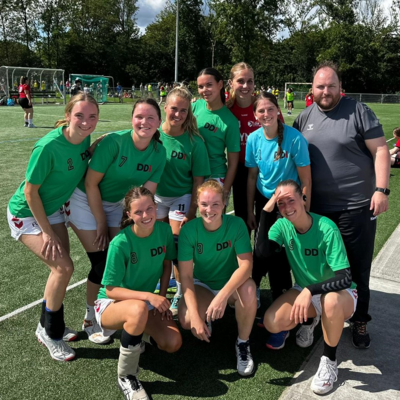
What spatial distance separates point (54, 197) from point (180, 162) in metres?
1.14

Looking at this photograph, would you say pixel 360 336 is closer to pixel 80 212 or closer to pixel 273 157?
pixel 273 157

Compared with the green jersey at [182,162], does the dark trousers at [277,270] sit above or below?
below

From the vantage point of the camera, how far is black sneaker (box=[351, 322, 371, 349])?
3.36m

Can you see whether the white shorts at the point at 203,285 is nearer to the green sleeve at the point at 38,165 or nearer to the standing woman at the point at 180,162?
the standing woman at the point at 180,162

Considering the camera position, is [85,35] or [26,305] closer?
[26,305]

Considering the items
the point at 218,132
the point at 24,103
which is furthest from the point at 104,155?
the point at 24,103

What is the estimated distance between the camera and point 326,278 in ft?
10.2

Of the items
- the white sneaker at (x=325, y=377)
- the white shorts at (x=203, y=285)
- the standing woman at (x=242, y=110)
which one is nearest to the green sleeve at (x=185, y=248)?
the white shorts at (x=203, y=285)

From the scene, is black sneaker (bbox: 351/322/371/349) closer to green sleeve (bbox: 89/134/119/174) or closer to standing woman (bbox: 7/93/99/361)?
standing woman (bbox: 7/93/99/361)

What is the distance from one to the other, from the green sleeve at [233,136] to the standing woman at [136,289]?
1163 mm

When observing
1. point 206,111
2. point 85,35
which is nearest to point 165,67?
point 85,35

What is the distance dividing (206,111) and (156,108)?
853 mm

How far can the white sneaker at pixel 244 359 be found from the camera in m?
3.03

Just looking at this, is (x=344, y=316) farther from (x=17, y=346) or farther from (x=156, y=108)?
(x=17, y=346)
